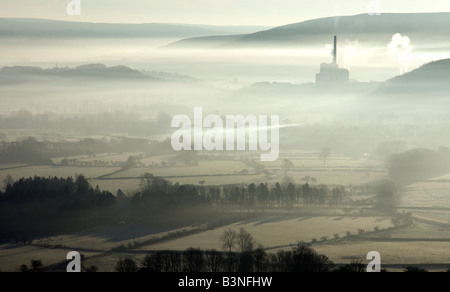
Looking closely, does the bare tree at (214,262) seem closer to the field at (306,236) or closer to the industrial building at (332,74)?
the field at (306,236)

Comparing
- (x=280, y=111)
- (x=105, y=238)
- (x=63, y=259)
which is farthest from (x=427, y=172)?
(x=280, y=111)

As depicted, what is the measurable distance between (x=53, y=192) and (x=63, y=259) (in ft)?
53.2

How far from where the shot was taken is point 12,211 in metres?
51.3

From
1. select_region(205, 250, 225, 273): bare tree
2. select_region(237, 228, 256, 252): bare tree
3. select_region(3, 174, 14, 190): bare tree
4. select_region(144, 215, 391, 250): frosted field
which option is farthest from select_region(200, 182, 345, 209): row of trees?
select_region(3, 174, 14, 190): bare tree

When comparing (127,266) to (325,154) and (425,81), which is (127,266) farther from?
(425,81)

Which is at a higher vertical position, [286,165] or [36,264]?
[286,165]

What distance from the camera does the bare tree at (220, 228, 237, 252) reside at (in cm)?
4125

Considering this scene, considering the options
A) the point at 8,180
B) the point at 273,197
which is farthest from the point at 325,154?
the point at 8,180

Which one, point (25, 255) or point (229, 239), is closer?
point (25, 255)

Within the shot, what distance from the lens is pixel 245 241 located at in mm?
41875

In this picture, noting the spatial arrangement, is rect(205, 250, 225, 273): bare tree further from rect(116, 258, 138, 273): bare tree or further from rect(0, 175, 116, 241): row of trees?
rect(0, 175, 116, 241): row of trees

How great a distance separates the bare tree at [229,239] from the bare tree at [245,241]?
0.28 meters

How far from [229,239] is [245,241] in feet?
3.22
